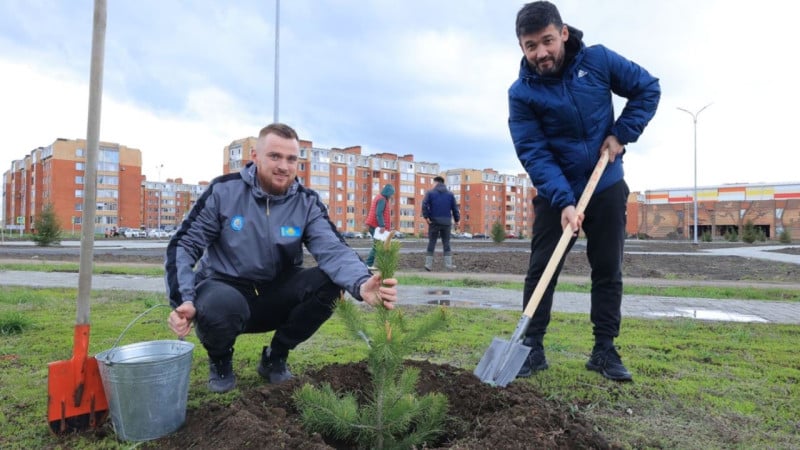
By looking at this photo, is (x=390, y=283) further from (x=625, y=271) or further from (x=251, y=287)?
(x=625, y=271)

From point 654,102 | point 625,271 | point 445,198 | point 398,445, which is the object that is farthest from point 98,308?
point 625,271

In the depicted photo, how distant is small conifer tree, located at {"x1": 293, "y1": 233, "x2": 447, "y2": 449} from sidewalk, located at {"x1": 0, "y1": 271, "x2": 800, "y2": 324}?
154 inches

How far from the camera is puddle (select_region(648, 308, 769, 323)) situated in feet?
17.4

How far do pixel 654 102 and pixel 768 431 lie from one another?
1985 millimetres

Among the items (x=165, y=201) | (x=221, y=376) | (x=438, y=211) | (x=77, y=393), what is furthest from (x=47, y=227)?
(x=165, y=201)

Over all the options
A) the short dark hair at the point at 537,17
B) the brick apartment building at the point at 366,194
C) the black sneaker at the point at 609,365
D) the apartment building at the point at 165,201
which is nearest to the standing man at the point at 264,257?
the short dark hair at the point at 537,17

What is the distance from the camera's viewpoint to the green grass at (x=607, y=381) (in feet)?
7.30

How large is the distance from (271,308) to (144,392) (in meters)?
0.92

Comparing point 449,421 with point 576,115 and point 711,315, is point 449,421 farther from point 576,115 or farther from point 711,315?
point 711,315

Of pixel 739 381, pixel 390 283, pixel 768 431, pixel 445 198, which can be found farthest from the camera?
pixel 445 198

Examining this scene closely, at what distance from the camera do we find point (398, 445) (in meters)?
2.01

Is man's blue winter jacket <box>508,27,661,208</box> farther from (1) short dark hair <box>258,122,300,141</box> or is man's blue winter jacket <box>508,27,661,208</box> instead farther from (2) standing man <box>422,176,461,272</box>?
(2) standing man <box>422,176,461,272</box>

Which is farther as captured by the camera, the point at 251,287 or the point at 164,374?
the point at 251,287

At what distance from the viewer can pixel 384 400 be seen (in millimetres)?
2049
